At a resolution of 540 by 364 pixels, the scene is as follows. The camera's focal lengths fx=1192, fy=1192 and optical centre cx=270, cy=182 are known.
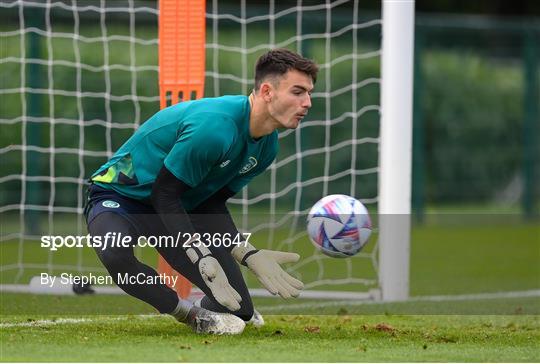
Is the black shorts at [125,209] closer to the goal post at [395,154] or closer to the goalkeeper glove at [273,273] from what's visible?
the goalkeeper glove at [273,273]

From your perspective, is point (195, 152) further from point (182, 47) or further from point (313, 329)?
point (182, 47)

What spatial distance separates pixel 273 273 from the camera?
262 inches

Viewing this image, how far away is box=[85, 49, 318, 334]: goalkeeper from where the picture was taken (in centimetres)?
646

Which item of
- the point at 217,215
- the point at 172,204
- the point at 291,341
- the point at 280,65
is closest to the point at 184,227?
the point at 172,204

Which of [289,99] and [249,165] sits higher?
[289,99]

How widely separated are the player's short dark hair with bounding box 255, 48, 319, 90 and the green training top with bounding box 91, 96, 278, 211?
7.5 inches

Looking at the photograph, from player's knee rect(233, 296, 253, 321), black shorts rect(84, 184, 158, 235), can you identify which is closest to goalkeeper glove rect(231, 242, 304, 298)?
player's knee rect(233, 296, 253, 321)

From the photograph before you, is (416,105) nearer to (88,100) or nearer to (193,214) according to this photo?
(88,100)

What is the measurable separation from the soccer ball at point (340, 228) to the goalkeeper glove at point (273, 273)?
0.43 meters

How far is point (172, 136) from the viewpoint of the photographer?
6746mm

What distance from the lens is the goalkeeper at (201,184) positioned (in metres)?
6.46

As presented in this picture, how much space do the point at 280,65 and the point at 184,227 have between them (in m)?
1.06

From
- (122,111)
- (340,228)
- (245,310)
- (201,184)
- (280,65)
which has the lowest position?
(245,310)

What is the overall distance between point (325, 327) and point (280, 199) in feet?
26.6
